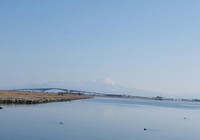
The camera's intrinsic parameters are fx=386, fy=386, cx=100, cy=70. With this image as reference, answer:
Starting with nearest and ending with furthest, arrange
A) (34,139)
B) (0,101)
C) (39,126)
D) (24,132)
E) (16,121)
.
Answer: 1. (34,139)
2. (24,132)
3. (39,126)
4. (16,121)
5. (0,101)

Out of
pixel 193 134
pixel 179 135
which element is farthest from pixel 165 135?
pixel 193 134

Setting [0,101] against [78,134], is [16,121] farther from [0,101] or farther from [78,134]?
[0,101]

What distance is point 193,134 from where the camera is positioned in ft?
115

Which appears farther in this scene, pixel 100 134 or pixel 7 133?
pixel 100 134

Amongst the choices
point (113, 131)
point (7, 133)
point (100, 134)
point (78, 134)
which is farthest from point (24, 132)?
point (113, 131)

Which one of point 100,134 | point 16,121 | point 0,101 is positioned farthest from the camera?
point 0,101

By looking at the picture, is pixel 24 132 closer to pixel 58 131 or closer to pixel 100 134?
pixel 58 131

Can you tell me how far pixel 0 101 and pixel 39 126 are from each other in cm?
2956

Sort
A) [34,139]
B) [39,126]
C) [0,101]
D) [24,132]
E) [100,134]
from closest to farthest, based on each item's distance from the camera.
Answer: [34,139]
[24,132]
[100,134]
[39,126]
[0,101]

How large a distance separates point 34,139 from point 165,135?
11.9 m

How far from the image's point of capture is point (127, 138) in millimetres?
28672

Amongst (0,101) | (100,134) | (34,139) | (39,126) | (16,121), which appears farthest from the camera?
(0,101)

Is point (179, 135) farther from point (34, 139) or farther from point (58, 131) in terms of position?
point (34, 139)

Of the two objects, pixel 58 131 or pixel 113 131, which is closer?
pixel 58 131
